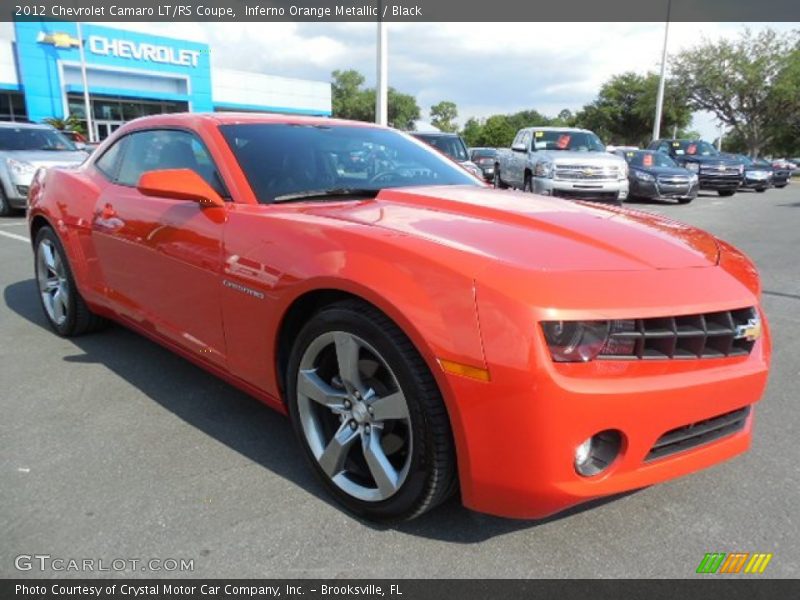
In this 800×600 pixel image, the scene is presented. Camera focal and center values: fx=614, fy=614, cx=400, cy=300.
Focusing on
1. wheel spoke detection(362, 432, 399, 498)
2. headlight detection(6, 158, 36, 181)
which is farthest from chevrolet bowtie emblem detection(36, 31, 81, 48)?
wheel spoke detection(362, 432, 399, 498)

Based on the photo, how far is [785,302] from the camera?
5.23 metres

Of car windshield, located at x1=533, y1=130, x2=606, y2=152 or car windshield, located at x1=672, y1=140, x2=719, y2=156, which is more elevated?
car windshield, located at x1=533, y1=130, x2=606, y2=152

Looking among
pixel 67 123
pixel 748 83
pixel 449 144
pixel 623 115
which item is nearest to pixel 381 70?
pixel 449 144

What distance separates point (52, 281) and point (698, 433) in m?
4.12

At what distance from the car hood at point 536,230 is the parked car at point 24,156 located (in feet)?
30.4

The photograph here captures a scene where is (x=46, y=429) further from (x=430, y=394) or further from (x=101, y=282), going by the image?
(x=430, y=394)

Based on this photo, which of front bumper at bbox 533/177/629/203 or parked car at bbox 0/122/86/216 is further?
front bumper at bbox 533/177/629/203

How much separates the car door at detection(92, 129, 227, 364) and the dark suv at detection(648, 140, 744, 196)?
17.4m

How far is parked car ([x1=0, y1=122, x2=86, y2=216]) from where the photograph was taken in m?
10.1

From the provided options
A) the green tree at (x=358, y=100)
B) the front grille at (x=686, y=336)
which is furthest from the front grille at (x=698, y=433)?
the green tree at (x=358, y=100)

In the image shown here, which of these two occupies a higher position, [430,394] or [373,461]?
[430,394]

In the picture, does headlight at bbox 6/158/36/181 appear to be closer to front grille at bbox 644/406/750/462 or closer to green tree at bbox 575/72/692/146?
front grille at bbox 644/406/750/462

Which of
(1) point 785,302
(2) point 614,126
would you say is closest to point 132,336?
(1) point 785,302
